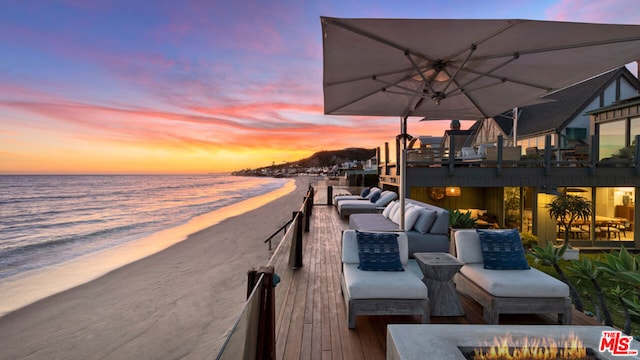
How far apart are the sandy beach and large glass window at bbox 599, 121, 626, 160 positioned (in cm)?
1168

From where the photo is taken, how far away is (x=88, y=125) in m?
23.6

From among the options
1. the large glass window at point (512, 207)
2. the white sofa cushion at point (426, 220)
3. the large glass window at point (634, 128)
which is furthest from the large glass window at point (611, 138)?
the white sofa cushion at point (426, 220)

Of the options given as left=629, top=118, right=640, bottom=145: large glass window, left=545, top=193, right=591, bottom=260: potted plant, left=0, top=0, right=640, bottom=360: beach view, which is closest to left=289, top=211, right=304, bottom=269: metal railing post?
left=0, top=0, right=640, bottom=360: beach view

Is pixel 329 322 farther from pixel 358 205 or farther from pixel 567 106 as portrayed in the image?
pixel 567 106

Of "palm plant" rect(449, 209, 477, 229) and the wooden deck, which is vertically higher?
"palm plant" rect(449, 209, 477, 229)

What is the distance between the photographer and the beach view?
2.90m

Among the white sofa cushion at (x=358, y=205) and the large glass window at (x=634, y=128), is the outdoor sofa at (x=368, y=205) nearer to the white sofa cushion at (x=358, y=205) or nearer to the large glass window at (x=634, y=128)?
the white sofa cushion at (x=358, y=205)

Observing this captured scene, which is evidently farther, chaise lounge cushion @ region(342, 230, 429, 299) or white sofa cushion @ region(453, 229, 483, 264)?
white sofa cushion @ region(453, 229, 483, 264)

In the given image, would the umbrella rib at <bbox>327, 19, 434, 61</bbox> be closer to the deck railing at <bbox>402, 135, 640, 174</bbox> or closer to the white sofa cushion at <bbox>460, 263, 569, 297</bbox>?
the white sofa cushion at <bbox>460, 263, 569, 297</bbox>

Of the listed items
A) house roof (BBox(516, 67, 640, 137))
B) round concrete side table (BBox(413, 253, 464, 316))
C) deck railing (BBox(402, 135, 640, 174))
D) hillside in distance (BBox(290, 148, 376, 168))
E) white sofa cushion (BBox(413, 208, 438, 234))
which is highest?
hillside in distance (BBox(290, 148, 376, 168))

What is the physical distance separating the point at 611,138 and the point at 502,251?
1091 centimetres

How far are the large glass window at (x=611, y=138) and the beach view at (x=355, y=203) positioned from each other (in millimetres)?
84

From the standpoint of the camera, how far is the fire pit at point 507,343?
181 centimetres

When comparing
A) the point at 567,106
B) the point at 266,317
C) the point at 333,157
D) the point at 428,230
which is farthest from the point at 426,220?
the point at 333,157
